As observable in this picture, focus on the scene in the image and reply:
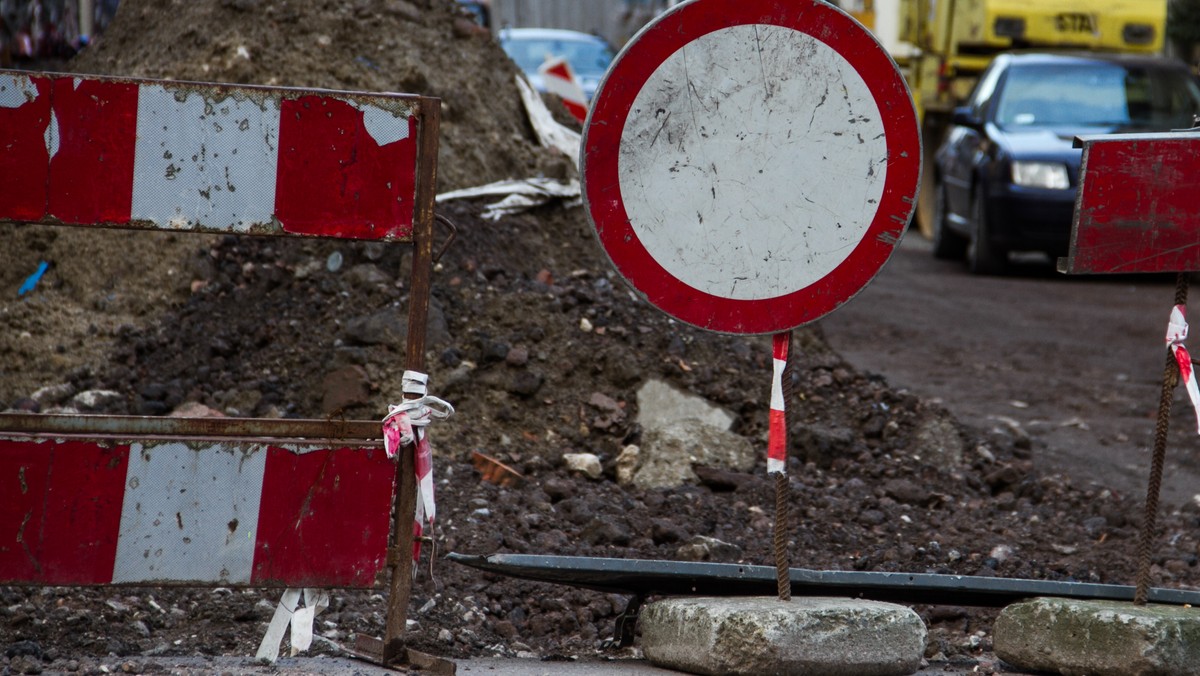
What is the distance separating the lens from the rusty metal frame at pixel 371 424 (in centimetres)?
343

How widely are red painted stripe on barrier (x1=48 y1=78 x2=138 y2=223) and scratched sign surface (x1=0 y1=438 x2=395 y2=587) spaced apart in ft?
1.75

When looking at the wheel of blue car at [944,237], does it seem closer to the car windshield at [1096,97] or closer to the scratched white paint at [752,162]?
the car windshield at [1096,97]

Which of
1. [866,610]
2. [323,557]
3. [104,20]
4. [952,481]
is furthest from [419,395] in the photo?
[104,20]

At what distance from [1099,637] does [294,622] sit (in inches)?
76.6

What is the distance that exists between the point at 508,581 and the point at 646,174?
164 cm

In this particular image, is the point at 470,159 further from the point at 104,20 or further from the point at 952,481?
the point at 104,20

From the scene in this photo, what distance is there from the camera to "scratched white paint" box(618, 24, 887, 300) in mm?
3473

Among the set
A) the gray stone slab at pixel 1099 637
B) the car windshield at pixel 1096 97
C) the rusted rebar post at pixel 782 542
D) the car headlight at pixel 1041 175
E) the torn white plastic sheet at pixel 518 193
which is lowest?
the gray stone slab at pixel 1099 637

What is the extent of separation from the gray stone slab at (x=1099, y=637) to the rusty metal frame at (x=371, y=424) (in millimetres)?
1552

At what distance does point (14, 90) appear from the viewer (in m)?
3.37

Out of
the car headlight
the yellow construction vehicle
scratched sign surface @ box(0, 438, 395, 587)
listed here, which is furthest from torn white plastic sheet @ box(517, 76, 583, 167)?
the yellow construction vehicle

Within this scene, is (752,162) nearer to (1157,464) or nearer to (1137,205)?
(1137,205)

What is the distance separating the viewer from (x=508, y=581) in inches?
181

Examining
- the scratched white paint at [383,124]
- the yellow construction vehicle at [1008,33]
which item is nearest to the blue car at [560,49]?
the yellow construction vehicle at [1008,33]
